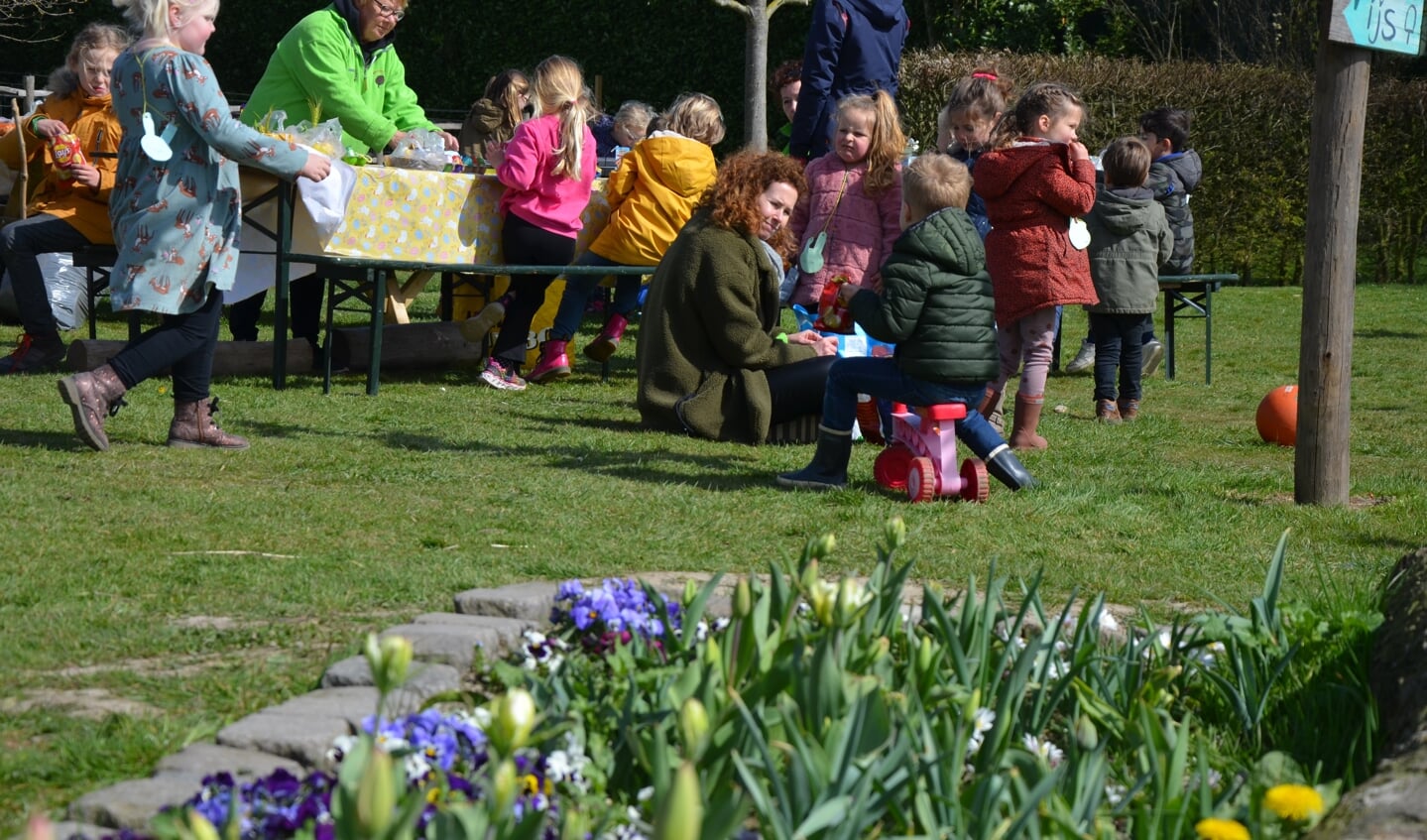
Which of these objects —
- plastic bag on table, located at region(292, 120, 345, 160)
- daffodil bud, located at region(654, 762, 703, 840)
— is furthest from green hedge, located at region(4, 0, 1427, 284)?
daffodil bud, located at region(654, 762, 703, 840)

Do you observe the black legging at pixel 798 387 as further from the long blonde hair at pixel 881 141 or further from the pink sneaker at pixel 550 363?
the pink sneaker at pixel 550 363

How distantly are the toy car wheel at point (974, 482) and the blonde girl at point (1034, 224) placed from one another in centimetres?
155

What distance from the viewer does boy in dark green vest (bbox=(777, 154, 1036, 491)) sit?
5469 millimetres

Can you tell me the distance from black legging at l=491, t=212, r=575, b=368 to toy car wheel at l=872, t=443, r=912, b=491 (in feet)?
10.7

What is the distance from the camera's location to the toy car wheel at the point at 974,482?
5434 mm

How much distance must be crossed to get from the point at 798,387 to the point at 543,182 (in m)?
2.23

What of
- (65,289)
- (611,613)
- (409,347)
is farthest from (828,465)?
(65,289)

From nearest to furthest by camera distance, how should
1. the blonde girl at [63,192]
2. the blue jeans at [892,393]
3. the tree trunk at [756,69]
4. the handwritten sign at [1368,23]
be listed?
the handwritten sign at [1368,23], the blue jeans at [892,393], the blonde girl at [63,192], the tree trunk at [756,69]

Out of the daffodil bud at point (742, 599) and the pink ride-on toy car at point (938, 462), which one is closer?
the daffodil bud at point (742, 599)

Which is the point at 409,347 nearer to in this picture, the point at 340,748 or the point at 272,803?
the point at 340,748

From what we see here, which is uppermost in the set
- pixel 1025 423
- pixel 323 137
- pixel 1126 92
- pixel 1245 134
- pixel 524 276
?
pixel 1126 92

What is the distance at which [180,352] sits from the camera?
235 inches

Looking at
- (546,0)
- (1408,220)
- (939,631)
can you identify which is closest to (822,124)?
(939,631)

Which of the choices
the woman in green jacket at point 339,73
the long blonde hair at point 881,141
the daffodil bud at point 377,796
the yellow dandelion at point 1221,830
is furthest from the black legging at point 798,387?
the daffodil bud at point 377,796
